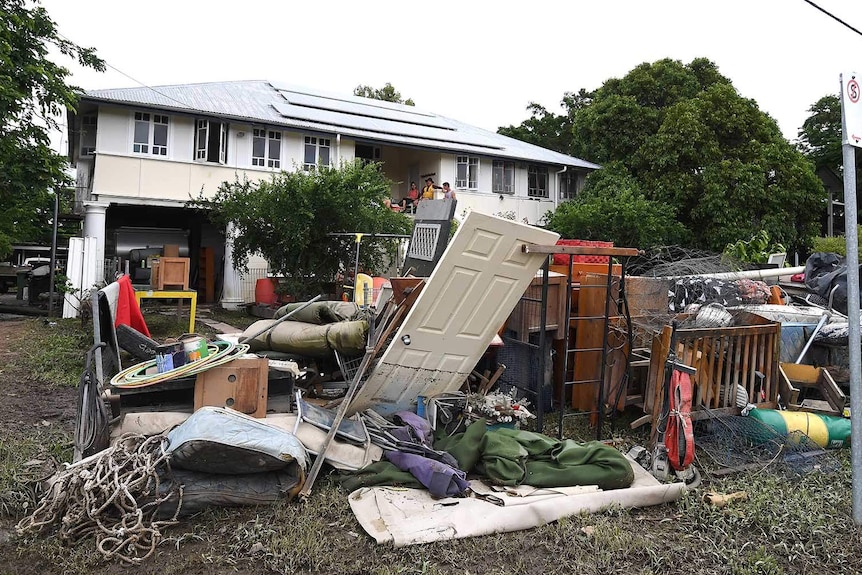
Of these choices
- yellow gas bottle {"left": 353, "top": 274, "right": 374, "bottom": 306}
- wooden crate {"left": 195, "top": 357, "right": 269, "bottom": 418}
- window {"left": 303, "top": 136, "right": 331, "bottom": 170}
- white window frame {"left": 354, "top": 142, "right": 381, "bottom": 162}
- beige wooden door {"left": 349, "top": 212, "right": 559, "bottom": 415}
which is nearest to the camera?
wooden crate {"left": 195, "top": 357, "right": 269, "bottom": 418}

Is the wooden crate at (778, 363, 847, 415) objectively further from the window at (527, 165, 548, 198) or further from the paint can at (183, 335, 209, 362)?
the window at (527, 165, 548, 198)

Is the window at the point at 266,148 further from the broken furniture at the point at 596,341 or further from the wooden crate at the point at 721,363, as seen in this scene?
the wooden crate at the point at 721,363

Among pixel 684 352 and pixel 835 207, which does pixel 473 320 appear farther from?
pixel 835 207

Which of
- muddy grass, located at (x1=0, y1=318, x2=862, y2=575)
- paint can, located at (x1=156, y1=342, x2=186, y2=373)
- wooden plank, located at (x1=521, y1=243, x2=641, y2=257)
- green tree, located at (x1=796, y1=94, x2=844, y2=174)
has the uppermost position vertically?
green tree, located at (x1=796, y1=94, x2=844, y2=174)

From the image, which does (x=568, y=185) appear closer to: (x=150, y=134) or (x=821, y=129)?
(x=150, y=134)

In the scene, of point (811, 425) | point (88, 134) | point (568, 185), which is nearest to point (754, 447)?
point (811, 425)

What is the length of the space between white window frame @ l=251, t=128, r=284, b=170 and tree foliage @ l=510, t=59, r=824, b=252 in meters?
11.2

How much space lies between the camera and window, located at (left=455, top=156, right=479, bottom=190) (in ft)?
69.4

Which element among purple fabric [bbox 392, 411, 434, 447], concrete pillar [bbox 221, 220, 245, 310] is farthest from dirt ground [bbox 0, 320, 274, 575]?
concrete pillar [bbox 221, 220, 245, 310]

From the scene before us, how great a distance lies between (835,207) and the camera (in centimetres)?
2642

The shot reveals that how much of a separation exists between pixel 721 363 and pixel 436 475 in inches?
118

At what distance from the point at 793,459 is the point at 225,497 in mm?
4446

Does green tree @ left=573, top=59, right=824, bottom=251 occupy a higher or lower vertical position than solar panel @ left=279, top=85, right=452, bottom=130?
lower

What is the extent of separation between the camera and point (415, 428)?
4.78 m
